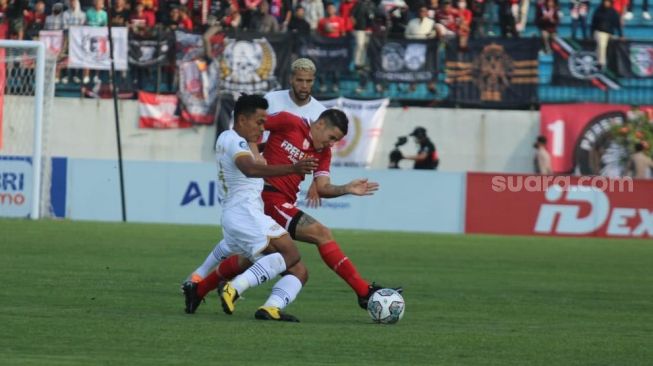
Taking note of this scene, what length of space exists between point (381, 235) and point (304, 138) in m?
14.5

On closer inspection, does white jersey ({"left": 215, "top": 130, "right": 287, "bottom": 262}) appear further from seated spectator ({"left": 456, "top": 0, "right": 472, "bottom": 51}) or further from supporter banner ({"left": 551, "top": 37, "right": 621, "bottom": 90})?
supporter banner ({"left": 551, "top": 37, "right": 621, "bottom": 90})

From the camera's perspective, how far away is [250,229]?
11047 millimetres

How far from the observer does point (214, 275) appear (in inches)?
446

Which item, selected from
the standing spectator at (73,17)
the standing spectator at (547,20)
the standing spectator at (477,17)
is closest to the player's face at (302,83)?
the standing spectator at (73,17)

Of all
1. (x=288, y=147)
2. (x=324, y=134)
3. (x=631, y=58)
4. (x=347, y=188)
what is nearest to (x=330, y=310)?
(x=288, y=147)

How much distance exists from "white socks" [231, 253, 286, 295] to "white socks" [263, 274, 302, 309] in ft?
0.33

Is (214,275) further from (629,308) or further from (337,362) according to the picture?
(629,308)

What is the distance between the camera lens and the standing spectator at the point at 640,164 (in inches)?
1197

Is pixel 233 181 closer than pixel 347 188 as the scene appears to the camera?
No

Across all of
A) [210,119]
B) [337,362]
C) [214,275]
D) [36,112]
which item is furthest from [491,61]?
[337,362]

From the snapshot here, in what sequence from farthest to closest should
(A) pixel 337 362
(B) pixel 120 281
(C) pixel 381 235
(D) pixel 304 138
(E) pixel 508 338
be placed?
(C) pixel 381 235 → (B) pixel 120 281 → (D) pixel 304 138 → (E) pixel 508 338 → (A) pixel 337 362

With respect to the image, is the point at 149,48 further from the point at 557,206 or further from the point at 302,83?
the point at 302,83

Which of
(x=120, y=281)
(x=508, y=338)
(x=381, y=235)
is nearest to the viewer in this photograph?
(x=508, y=338)

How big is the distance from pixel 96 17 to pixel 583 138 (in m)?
10.7
